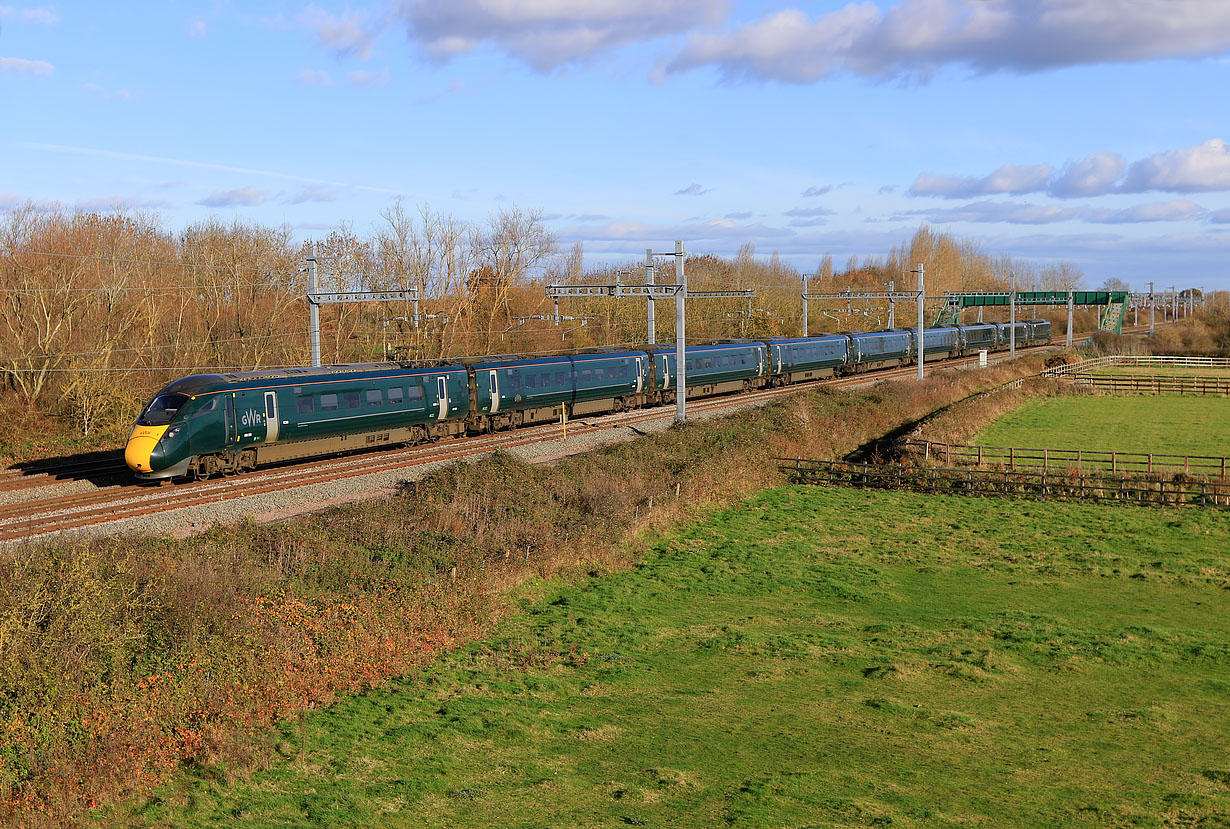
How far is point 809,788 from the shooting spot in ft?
43.6

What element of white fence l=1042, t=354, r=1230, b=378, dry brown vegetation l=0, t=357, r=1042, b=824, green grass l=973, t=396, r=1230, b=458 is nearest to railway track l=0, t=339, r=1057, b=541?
dry brown vegetation l=0, t=357, r=1042, b=824

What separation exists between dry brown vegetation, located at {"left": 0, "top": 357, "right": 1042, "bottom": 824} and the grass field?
26.2 inches

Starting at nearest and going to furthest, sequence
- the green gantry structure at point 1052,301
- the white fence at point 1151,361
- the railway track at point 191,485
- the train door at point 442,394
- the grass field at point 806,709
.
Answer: the grass field at point 806,709 → the railway track at point 191,485 → the train door at point 442,394 → the white fence at point 1151,361 → the green gantry structure at point 1052,301

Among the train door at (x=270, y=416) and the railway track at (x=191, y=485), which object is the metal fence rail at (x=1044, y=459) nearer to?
the railway track at (x=191, y=485)

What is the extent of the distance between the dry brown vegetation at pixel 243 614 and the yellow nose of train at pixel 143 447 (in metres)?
7.40

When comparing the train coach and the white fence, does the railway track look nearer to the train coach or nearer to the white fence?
the train coach

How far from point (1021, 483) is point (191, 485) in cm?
2620

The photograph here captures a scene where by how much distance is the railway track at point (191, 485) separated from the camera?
24297mm

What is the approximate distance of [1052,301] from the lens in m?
108

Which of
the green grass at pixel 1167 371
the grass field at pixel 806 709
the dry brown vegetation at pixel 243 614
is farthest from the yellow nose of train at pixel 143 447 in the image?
the green grass at pixel 1167 371

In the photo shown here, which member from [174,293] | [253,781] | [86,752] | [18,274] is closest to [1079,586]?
[253,781]

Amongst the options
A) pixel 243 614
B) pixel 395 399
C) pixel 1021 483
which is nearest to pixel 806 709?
pixel 243 614

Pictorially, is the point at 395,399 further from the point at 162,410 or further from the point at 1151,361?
the point at 1151,361

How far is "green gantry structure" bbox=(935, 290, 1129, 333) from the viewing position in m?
106
